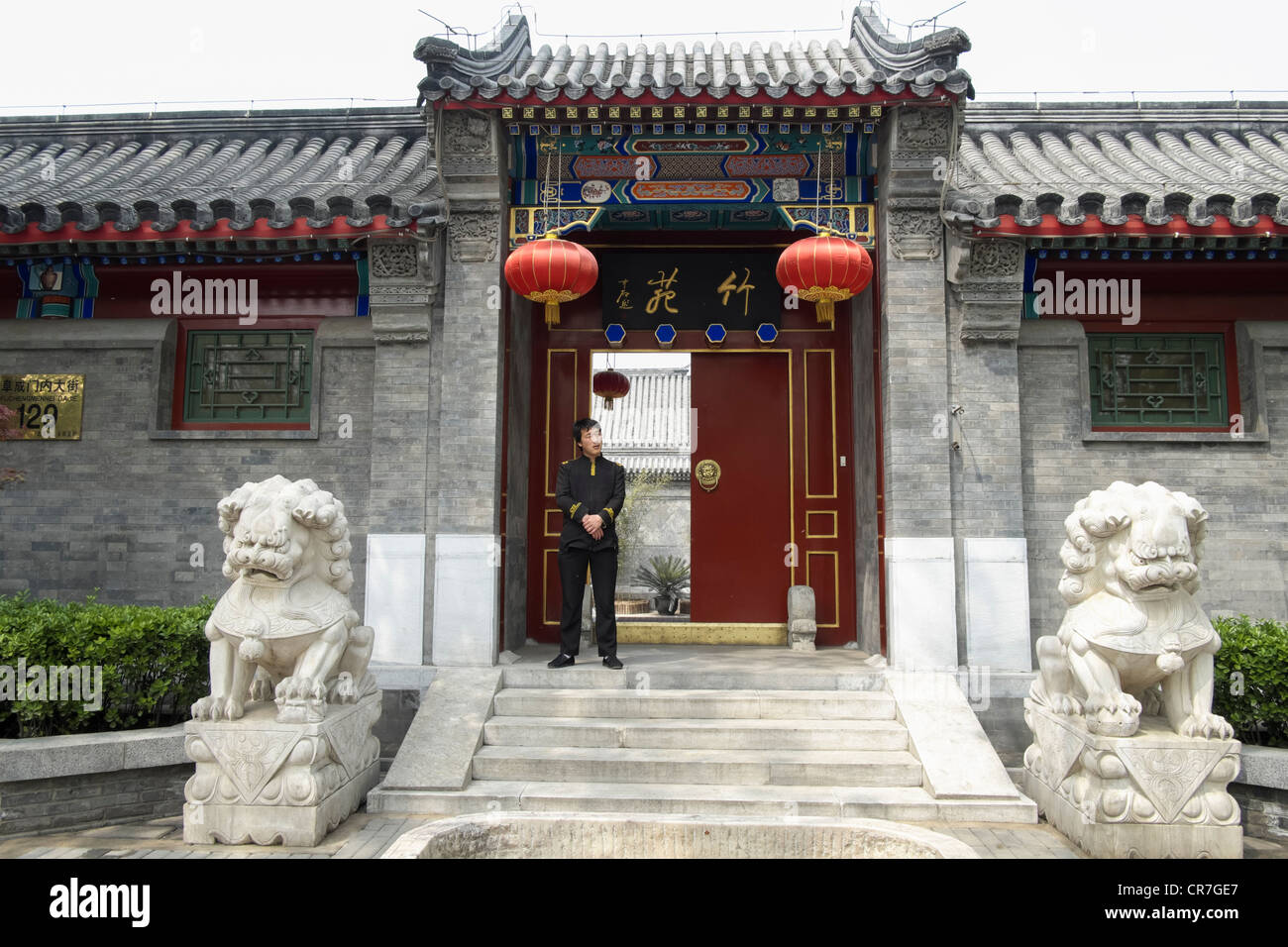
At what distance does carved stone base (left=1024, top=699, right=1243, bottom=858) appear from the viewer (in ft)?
14.0

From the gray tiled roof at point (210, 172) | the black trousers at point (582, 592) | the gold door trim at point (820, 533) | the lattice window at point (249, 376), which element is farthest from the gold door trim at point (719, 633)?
the gray tiled roof at point (210, 172)

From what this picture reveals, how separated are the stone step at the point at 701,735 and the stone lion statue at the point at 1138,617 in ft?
4.15

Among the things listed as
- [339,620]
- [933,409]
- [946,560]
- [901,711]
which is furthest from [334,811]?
[933,409]

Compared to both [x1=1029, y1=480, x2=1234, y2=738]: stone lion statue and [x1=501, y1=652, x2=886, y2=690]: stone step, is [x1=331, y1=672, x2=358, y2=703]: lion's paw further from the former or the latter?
[x1=1029, y1=480, x2=1234, y2=738]: stone lion statue

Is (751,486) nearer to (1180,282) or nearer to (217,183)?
(1180,282)

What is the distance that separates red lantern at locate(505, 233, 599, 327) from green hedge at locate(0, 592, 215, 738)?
294cm

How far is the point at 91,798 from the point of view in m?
4.79

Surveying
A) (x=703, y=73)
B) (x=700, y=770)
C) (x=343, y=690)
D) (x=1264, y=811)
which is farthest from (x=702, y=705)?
(x=703, y=73)

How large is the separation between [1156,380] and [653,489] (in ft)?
43.4

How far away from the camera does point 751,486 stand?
7793 mm

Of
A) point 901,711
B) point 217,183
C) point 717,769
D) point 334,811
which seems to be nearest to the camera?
point 334,811

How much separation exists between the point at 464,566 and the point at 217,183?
4278 mm

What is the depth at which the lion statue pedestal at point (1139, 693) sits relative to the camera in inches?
168

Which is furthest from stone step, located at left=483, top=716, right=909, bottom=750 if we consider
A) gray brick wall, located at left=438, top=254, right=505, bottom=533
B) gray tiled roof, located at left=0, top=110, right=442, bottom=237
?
gray tiled roof, located at left=0, top=110, right=442, bottom=237
